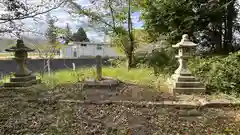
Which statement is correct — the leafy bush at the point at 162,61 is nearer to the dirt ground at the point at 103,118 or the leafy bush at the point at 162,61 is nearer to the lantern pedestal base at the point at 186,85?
the lantern pedestal base at the point at 186,85

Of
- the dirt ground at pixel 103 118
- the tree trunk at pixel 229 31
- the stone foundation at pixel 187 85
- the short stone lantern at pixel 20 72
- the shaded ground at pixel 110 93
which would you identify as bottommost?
the dirt ground at pixel 103 118

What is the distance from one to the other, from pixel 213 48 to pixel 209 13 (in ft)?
5.42

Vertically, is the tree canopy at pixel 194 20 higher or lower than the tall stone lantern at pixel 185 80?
higher

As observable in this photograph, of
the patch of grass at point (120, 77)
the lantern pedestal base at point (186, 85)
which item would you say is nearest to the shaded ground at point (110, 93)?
the lantern pedestal base at point (186, 85)

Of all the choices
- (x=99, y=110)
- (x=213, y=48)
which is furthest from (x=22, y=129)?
(x=213, y=48)

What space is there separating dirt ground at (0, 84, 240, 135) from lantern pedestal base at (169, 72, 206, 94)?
1.64 ft

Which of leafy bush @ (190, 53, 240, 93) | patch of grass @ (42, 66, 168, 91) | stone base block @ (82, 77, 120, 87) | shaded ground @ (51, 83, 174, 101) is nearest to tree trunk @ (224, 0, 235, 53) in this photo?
patch of grass @ (42, 66, 168, 91)

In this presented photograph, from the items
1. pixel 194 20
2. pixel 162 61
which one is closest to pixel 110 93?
pixel 162 61

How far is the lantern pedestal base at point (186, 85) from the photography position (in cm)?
455

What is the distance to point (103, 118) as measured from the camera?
10.6 feet

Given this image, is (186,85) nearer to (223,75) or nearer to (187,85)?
(187,85)

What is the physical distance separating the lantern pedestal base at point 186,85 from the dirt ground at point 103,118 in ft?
1.64

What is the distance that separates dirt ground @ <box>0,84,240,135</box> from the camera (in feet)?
9.16

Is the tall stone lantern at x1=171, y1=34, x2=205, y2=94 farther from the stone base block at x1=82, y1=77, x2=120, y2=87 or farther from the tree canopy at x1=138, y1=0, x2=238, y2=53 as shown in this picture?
the tree canopy at x1=138, y1=0, x2=238, y2=53
